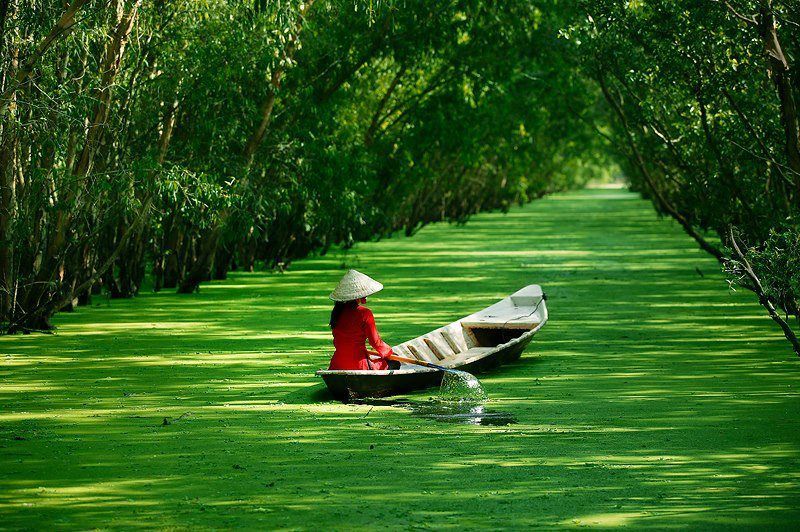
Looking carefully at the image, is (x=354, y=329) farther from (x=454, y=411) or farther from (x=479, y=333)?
(x=479, y=333)

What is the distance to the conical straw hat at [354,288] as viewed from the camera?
27.2 ft

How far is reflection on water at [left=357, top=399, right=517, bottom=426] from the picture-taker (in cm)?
755

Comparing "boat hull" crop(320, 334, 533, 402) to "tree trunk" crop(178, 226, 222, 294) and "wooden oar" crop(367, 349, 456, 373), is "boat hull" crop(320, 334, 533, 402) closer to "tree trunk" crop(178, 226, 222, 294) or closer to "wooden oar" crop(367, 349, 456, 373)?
"wooden oar" crop(367, 349, 456, 373)

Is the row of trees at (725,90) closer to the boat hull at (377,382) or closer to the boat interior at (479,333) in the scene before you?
the boat interior at (479,333)

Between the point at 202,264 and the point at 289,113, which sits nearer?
the point at 202,264

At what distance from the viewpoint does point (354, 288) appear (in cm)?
834

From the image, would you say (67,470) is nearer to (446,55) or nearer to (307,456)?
(307,456)

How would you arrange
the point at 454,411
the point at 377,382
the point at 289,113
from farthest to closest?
the point at 289,113 → the point at 377,382 → the point at 454,411

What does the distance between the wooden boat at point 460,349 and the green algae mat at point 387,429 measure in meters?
0.16

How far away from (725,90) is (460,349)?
4.99 m

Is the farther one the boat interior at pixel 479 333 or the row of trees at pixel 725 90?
the row of trees at pixel 725 90

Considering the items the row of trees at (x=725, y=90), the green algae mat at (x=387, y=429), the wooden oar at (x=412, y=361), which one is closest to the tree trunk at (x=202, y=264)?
the green algae mat at (x=387, y=429)

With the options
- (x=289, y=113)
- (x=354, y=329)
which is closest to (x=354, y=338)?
(x=354, y=329)

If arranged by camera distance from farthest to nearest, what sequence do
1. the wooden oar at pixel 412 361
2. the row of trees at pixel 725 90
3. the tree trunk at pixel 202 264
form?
the tree trunk at pixel 202 264
the row of trees at pixel 725 90
the wooden oar at pixel 412 361
